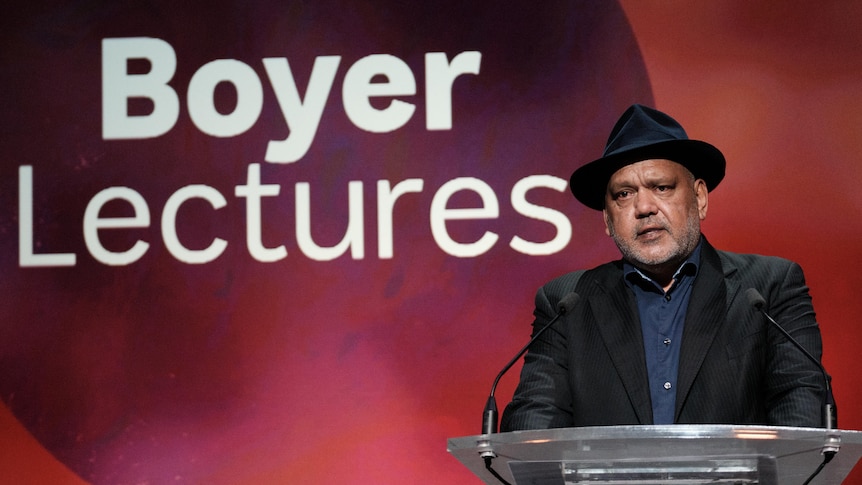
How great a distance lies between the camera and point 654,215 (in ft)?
8.38

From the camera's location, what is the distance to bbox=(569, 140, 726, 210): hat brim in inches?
101

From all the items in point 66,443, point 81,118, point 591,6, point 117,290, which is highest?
point 591,6

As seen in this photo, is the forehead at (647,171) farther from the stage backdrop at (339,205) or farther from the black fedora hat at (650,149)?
the stage backdrop at (339,205)

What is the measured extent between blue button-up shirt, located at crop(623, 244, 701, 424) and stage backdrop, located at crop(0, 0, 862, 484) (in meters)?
1.21

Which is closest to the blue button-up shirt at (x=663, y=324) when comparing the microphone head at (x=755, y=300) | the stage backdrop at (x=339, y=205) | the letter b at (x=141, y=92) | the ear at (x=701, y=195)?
the ear at (x=701, y=195)

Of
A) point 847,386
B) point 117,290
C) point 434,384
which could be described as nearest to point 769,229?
point 847,386

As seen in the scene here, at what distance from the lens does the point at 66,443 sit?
3.94m

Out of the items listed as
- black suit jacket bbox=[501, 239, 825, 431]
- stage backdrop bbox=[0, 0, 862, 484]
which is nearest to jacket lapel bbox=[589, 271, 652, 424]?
black suit jacket bbox=[501, 239, 825, 431]

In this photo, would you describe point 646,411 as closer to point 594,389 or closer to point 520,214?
point 594,389

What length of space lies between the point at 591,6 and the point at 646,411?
2004 mm

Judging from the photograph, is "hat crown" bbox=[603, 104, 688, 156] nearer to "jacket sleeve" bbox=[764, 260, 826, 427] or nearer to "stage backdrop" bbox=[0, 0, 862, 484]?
"jacket sleeve" bbox=[764, 260, 826, 427]

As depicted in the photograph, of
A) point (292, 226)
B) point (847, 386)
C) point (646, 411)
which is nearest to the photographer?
point (646, 411)

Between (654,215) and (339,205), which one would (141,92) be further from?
(654,215)

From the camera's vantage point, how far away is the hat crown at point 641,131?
2.55 meters
